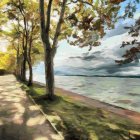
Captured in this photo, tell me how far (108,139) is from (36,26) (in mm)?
26778

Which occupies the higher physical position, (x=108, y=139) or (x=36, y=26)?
(x=36, y=26)

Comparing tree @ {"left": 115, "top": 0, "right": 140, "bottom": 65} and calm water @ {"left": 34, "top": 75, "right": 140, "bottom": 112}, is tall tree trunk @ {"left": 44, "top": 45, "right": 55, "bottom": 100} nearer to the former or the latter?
tree @ {"left": 115, "top": 0, "right": 140, "bottom": 65}

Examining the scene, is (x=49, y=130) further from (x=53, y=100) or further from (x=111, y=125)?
(x=53, y=100)

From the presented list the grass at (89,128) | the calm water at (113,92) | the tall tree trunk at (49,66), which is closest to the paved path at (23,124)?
the grass at (89,128)

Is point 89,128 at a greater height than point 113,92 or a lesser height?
greater

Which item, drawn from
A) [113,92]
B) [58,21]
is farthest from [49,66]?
[113,92]

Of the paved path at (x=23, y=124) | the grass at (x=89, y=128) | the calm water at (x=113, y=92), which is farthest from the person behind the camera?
the calm water at (x=113, y=92)

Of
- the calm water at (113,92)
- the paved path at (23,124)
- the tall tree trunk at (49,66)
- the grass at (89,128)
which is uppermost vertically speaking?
the tall tree trunk at (49,66)

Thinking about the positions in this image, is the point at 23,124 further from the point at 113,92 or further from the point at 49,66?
the point at 113,92

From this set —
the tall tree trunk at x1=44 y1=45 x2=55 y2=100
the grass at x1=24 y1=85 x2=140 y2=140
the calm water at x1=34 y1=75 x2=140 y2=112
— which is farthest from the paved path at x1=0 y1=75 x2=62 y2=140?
the calm water at x1=34 y1=75 x2=140 y2=112

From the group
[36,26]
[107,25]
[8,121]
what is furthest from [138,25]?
[36,26]

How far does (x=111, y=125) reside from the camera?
14219 mm

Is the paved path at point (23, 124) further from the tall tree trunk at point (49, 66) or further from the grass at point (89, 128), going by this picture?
the tall tree trunk at point (49, 66)

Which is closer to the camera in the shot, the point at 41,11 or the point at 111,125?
the point at 111,125
